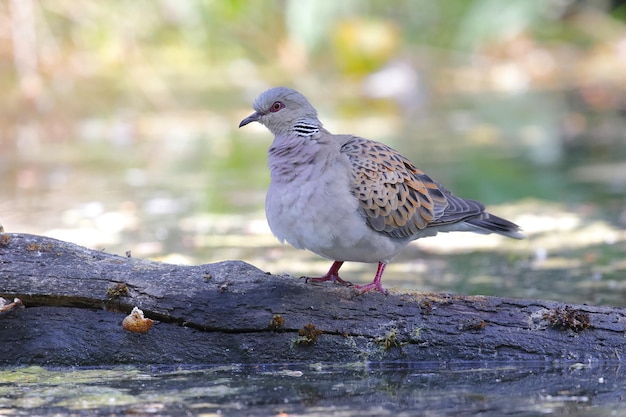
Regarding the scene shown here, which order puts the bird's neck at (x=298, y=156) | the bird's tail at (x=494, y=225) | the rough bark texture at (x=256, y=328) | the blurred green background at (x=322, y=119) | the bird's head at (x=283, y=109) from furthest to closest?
the blurred green background at (x=322, y=119) → the bird's tail at (x=494, y=225) → the bird's head at (x=283, y=109) → the bird's neck at (x=298, y=156) → the rough bark texture at (x=256, y=328)

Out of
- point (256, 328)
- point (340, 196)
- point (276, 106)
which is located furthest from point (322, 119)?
point (256, 328)

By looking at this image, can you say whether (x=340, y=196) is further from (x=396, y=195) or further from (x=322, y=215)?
(x=396, y=195)

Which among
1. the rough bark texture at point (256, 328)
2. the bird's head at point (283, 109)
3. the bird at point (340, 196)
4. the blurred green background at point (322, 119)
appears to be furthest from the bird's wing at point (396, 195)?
the blurred green background at point (322, 119)

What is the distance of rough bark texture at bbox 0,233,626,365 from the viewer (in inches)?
173

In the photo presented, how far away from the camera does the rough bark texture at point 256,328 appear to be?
439 cm

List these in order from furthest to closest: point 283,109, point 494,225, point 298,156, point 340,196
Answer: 1. point 494,225
2. point 283,109
3. point 298,156
4. point 340,196

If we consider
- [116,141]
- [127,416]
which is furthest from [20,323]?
[116,141]

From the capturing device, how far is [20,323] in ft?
14.5

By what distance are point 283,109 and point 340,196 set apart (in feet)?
1.87

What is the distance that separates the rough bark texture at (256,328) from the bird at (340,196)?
26 cm

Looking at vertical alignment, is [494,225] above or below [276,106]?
below

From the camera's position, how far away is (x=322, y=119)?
44.3ft

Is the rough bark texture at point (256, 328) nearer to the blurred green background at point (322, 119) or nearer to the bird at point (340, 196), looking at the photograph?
the bird at point (340, 196)

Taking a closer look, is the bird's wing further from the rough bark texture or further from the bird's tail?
the rough bark texture
